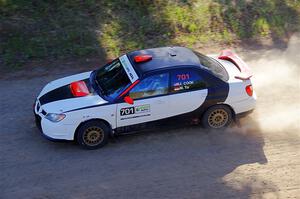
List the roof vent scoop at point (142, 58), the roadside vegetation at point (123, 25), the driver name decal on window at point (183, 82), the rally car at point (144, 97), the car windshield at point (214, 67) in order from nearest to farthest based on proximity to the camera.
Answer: the rally car at point (144, 97) → the driver name decal on window at point (183, 82) → the roof vent scoop at point (142, 58) → the car windshield at point (214, 67) → the roadside vegetation at point (123, 25)

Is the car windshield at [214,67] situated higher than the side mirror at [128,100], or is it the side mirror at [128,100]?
the car windshield at [214,67]

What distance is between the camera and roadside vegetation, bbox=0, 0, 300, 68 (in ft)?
43.4

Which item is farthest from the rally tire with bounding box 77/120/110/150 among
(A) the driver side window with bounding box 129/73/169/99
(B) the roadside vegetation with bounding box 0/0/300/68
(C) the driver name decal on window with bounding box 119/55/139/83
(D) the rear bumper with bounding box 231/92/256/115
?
(B) the roadside vegetation with bounding box 0/0/300/68

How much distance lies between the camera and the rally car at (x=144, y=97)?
9.08 metres

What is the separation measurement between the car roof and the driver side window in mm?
167

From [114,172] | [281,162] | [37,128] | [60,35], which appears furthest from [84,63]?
[281,162]

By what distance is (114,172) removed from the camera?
28.3 ft

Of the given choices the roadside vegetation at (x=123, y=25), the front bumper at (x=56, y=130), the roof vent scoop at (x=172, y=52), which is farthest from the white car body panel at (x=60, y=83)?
the roadside vegetation at (x=123, y=25)

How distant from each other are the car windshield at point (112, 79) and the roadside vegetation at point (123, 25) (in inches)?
130

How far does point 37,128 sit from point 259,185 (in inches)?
186

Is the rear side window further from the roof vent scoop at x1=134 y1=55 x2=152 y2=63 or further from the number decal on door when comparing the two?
the number decal on door

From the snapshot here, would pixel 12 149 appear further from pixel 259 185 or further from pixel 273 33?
pixel 273 33

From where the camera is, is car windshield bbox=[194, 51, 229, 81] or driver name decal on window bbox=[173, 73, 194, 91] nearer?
driver name decal on window bbox=[173, 73, 194, 91]

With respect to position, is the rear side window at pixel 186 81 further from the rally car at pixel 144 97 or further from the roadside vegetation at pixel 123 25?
the roadside vegetation at pixel 123 25
